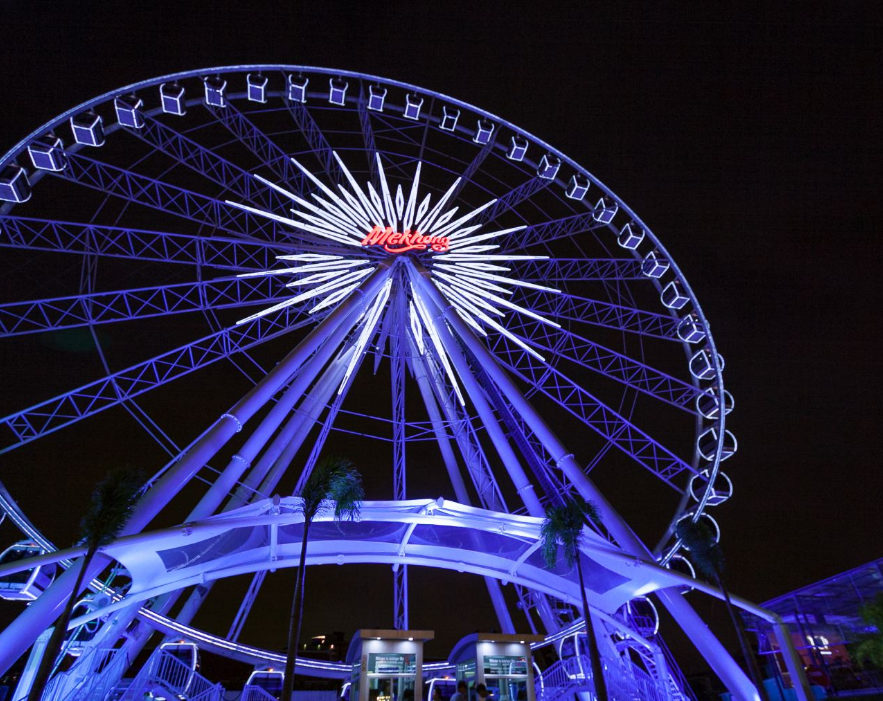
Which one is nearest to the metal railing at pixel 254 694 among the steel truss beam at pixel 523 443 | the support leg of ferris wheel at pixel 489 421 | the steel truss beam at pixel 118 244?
the support leg of ferris wheel at pixel 489 421

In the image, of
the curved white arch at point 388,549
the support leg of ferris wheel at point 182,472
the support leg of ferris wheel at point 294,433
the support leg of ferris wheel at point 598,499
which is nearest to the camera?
the support leg of ferris wheel at point 182,472

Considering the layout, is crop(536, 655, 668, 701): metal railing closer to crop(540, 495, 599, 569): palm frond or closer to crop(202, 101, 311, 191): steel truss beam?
crop(540, 495, 599, 569): palm frond

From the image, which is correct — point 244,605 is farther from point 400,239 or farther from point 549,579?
point 400,239

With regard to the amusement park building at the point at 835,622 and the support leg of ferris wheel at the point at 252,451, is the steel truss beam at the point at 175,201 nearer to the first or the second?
the support leg of ferris wheel at the point at 252,451

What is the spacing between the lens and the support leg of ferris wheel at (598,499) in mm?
17719

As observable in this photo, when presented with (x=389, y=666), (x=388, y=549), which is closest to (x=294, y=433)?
(x=388, y=549)

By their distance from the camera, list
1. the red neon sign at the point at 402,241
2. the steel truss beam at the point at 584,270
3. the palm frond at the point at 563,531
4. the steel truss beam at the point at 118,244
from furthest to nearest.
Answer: the steel truss beam at the point at 584,270 < the red neon sign at the point at 402,241 < the steel truss beam at the point at 118,244 < the palm frond at the point at 563,531

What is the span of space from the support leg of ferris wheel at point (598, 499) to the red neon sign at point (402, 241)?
0.68 meters

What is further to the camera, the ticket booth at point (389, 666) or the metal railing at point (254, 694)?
the metal railing at point (254, 694)

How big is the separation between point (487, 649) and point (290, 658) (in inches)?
300

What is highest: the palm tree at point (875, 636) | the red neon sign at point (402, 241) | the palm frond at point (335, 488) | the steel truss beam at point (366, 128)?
the steel truss beam at point (366, 128)

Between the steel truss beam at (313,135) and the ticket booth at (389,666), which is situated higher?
the steel truss beam at (313,135)

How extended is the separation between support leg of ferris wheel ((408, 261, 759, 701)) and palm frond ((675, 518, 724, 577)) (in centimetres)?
122

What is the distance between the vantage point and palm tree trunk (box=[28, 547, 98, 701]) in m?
12.3
